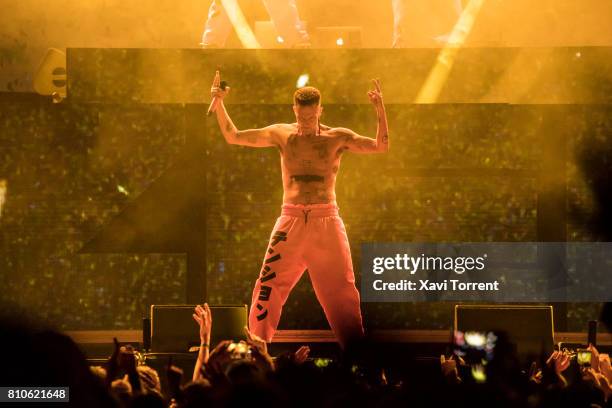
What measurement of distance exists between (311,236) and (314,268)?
0.23 meters

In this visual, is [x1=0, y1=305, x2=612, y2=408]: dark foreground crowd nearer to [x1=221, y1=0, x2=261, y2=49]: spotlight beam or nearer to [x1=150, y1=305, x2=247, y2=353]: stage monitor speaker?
[x1=150, y1=305, x2=247, y2=353]: stage monitor speaker

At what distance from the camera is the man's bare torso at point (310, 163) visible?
21.4ft

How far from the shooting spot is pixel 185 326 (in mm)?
6789

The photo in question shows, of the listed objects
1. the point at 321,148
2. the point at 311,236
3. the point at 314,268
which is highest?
Result: the point at 321,148

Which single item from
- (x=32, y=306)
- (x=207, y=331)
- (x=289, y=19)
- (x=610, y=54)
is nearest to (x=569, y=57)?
(x=610, y=54)

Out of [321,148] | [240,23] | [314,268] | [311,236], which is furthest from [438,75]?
[314,268]

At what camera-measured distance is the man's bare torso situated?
6.52 meters

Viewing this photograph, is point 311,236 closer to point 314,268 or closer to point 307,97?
point 314,268

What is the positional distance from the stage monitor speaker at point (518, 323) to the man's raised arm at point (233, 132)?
78.2 inches

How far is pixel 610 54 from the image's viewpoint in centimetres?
763

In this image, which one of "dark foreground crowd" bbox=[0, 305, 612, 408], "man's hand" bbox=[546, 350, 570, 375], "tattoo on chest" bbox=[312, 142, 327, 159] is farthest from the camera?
"tattoo on chest" bbox=[312, 142, 327, 159]

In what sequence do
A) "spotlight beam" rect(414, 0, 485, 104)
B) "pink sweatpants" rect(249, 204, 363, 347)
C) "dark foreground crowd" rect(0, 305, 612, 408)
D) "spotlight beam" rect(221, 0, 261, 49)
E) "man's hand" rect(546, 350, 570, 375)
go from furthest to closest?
"spotlight beam" rect(221, 0, 261, 49) → "spotlight beam" rect(414, 0, 485, 104) → "pink sweatpants" rect(249, 204, 363, 347) → "man's hand" rect(546, 350, 570, 375) → "dark foreground crowd" rect(0, 305, 612, 408)

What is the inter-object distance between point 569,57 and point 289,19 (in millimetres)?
2475

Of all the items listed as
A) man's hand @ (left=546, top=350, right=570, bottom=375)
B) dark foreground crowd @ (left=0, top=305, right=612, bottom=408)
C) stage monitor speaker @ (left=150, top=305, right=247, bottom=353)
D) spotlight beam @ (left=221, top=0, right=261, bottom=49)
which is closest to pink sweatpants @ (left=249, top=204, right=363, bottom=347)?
stage monitor speaker @ (left=150, top=305, right=247, bottom=353)
